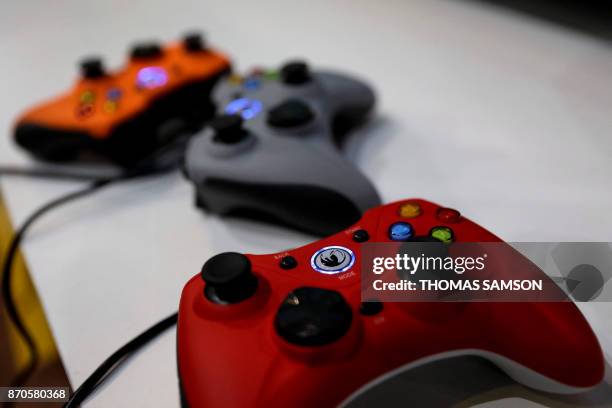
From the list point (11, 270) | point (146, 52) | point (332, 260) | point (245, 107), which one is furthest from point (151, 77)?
point (332, 260)

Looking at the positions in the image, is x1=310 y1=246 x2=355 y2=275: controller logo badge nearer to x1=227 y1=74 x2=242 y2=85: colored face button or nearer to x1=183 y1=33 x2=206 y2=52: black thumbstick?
x1=227 y1=74 x2=242 y2=85: colored face button

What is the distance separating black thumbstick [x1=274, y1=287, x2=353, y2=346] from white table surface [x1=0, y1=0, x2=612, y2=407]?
0.36 ft

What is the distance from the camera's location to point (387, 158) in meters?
0.54

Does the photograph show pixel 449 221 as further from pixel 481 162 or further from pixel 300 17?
pixel 300 17

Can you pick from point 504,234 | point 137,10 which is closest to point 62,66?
point 137,10

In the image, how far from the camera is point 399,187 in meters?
0.50

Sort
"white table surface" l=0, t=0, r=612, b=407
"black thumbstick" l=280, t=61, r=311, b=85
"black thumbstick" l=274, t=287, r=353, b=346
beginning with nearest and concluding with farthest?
1. "black thumbstick" l=274, t=287, r=353, b=346
2. "white table surface" l=0, t=0, r=612, b=407
3. "black thumbstick" l=280, t=61, r=311, b=85

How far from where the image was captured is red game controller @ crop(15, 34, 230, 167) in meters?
0.55

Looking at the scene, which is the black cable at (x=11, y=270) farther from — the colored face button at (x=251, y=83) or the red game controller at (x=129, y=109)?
the colored face button at (x=251, y=83)

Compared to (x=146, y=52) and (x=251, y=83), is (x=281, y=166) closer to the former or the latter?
(x=251, y=83)

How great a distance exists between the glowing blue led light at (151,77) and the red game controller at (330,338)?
0.33m

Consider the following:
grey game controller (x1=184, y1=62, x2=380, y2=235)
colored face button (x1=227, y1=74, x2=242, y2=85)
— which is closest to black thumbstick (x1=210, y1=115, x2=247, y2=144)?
grey game controller (x1=184, y1=62, x2=380, y2=235)

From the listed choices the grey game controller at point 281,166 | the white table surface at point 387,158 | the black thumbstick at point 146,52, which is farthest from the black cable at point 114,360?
the black thumbstick at point 146,52

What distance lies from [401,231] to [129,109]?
344 mm
